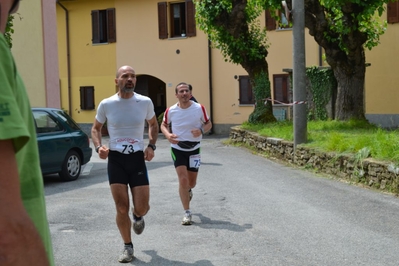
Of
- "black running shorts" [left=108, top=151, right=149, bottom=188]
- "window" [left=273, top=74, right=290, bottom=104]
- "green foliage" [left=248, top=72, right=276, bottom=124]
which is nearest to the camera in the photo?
"black running shorts" [left=108, top=151, right=149, bottom=188]

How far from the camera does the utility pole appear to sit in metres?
15.9

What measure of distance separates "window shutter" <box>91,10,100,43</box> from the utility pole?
2018cm

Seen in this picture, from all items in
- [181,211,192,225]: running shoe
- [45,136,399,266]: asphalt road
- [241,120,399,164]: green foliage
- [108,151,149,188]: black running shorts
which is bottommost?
[45,136,399,266]: asphalt road

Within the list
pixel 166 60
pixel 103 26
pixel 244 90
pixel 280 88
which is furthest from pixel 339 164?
pixel 103 26

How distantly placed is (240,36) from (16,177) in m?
23.1

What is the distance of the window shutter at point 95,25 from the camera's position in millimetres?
34969

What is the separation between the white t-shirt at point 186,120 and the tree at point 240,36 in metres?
15.0

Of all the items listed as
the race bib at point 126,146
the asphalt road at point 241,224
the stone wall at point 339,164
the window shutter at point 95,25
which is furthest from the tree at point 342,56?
the window shutter at point 95,25

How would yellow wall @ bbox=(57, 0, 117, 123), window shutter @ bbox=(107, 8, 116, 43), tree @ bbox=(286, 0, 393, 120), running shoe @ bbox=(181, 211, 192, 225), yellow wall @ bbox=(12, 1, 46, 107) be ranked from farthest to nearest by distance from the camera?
1. yellow wall @ bbox=(57, 0, 117, 123)
2. window shutter @ bbox=(107, 8, 116, 43)
3. yellow wall @ bbox=(12, 1, 46, 107)
4. tree @ bbox=(286, 0, 393, 120)
5. running shoe @ bbox=(181, 211, 192, 225)

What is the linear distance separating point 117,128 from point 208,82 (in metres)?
25.2

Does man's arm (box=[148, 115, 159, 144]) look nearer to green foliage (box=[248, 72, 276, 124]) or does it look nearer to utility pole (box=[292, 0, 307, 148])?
utility pole (box=[292, 0, 307, 148])

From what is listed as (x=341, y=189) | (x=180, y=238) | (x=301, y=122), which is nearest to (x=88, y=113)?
(x=301, y=122)

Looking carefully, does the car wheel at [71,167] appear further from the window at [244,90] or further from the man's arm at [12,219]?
the window at [244,90]

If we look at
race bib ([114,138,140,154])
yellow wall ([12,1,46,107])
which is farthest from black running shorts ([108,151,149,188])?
yellow wall ([12,1,46,107])
